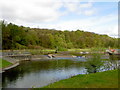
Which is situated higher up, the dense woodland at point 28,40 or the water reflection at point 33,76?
the dense woodland at point 28,40

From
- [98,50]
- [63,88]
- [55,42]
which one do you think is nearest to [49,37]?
[55,42]

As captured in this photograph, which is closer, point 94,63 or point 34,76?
point 94,63

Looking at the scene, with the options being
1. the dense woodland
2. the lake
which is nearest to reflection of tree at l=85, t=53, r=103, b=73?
the lake

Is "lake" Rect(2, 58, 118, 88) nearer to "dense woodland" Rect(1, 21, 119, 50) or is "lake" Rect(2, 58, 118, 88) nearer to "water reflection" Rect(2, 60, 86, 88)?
"water reflection" Rect(2, 60, 86, 88)

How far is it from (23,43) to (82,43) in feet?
197

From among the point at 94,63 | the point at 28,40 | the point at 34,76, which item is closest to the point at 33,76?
the point at 34,76

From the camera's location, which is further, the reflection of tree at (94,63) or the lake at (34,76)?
the reflection of tree at (94,63)

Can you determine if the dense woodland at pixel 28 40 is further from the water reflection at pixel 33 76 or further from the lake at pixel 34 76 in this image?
the water reflection at pixel 33 76

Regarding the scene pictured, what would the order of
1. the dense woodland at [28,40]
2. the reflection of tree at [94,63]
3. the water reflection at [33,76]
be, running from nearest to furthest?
1. the water reflection at [33,76]
2. the reflection of tree at [94,63]
3. the dense woodland at [28,40]

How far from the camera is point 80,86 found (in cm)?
1688

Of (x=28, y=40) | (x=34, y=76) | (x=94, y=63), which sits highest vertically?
(x=28, y=40)

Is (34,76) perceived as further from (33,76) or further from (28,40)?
(28,40)

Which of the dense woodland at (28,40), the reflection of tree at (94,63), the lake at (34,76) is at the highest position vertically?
the dense woodland at (28,40)

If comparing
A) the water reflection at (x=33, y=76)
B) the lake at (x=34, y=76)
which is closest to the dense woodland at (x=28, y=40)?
the lake at (x=34, y=76)
